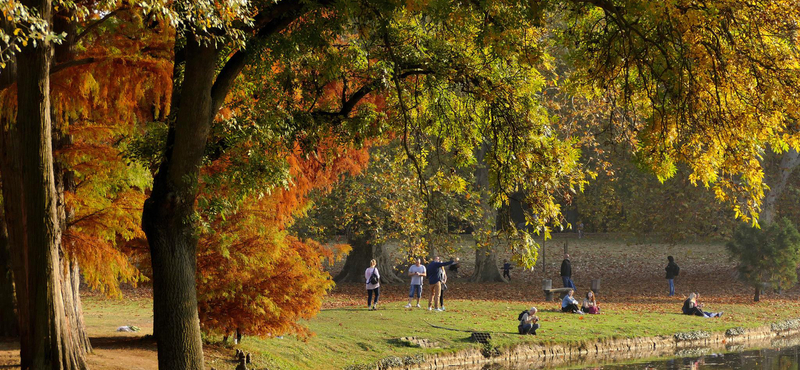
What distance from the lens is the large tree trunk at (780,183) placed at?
1325 inches

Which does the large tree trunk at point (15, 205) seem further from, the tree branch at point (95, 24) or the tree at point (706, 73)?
the tree at point (706, 73)

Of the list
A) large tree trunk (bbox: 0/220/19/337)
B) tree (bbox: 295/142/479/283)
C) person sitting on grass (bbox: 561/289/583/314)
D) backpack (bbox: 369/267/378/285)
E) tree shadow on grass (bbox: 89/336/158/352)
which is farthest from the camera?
tree (bbox: 295/142/479/283)

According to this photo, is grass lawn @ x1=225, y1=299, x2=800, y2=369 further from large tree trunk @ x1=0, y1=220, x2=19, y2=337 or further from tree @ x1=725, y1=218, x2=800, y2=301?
large tree trunk @ x1=0, y1=220, x2=19, y2=337

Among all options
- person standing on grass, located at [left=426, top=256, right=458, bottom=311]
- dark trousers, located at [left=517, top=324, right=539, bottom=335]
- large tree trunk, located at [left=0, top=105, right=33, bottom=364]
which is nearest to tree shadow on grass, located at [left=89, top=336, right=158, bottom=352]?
large tree trunk, located at [left=0, top=105, right=33, bottom=364]

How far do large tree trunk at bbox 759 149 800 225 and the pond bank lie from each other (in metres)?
10.4

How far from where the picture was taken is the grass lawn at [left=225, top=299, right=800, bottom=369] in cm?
1641

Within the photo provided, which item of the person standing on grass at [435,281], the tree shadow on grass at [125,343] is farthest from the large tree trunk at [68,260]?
the person standing on grass at [435,281]

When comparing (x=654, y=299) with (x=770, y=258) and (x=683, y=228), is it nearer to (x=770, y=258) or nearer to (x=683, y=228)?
(x=770, y=258)

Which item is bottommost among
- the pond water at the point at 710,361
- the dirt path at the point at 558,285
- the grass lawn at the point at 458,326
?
the pond water at the point at 710,361

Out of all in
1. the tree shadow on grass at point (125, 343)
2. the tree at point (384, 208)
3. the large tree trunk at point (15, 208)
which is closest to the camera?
the large tree trunk at point (15, 208)

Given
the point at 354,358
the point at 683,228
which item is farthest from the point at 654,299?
the point at 354,358

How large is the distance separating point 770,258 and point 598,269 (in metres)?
11.9

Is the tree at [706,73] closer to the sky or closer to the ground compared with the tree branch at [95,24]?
closer to the ground

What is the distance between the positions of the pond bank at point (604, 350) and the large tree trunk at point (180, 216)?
274 inches
